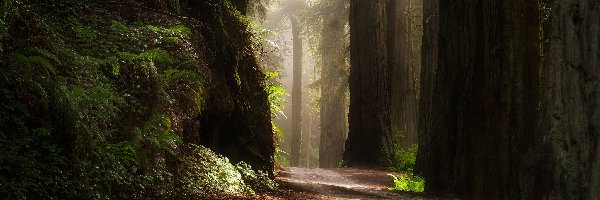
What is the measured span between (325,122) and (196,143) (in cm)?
2245

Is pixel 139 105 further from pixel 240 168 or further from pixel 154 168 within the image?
pixel 240 168

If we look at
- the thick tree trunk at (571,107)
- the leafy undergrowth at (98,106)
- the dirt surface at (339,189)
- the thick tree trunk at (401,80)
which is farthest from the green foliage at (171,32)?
the thick tree trunk at (401,80)

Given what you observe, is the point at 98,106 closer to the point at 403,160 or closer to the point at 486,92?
the point at 486,92

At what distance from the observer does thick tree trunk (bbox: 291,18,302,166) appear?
31934 mm

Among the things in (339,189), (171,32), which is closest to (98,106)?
(171,32)

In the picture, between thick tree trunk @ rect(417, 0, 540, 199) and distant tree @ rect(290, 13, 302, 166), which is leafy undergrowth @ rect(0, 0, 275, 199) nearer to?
thick tree trunk @ rect(417, 0, 540, 199)

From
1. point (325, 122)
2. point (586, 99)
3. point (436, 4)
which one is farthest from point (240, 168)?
point (325, 122)

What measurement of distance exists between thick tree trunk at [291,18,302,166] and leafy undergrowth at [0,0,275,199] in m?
25.5

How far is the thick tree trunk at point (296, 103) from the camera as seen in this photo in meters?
31.9

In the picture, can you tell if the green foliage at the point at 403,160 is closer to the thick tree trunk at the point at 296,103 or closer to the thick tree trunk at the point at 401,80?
the thick tree trunk at the point at 401,80

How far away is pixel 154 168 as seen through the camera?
4.55m

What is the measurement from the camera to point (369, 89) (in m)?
16.3

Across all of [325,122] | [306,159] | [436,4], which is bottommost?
[306,159]

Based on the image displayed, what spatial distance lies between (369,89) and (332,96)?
9.69m
